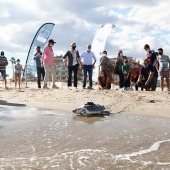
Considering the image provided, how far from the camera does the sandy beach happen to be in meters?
2.20

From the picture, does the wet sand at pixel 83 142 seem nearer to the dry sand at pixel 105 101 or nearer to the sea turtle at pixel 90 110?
the sea turtle at pixel 90 110

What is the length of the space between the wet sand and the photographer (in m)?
3.77

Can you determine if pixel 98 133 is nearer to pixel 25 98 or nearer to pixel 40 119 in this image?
pixel 40 119

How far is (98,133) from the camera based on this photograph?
330cm

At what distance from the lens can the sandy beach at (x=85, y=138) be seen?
220 cm

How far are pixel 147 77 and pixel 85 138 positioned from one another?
5756mm

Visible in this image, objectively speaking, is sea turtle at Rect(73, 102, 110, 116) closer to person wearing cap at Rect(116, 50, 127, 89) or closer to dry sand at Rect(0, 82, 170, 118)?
dry sand at Rect(0, 82, 170, 118)

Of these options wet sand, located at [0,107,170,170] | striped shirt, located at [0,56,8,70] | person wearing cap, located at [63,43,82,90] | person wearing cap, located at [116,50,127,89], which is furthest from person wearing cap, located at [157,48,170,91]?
striped shirt, located at [0,56,8,70]

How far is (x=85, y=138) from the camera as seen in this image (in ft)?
9.99

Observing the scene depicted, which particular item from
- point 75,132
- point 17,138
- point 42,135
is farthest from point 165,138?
point 17,138

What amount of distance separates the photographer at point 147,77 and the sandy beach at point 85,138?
95.9 inches

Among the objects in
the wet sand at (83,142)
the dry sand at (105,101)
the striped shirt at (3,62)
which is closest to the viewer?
the wet sand at (83,142)

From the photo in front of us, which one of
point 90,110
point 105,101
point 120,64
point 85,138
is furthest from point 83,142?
point 120,64

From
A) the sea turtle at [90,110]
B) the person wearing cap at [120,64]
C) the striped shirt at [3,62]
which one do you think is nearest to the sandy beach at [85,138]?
the sea turtle at [90,110]
